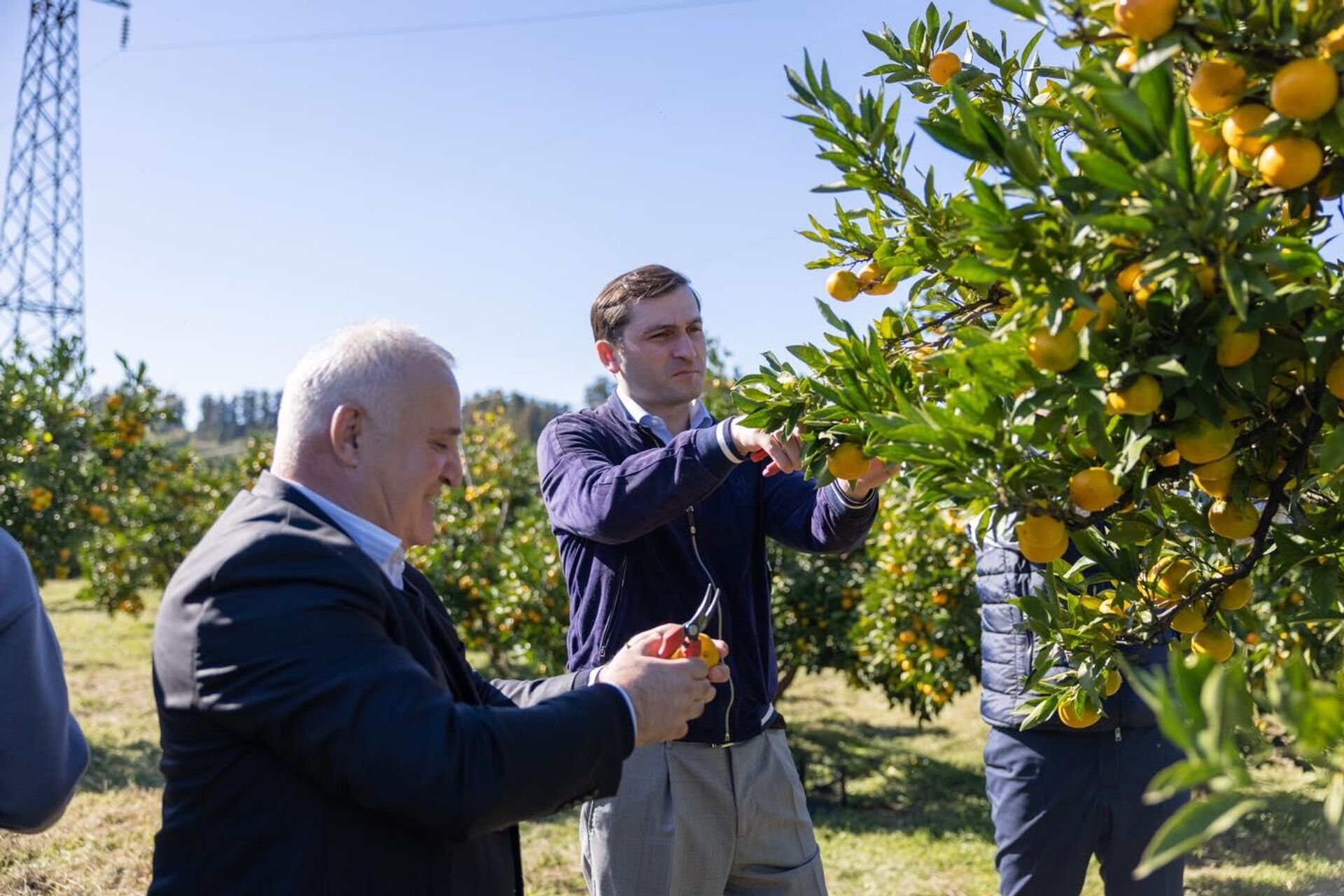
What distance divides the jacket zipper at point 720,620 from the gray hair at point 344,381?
0.95 metres

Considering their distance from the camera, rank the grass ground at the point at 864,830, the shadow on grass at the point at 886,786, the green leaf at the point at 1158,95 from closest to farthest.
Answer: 1. the green leaf at the point at 1158,95
2. the grass ground at the point at 864,830
3. the shadow on grass at the point at 886,786

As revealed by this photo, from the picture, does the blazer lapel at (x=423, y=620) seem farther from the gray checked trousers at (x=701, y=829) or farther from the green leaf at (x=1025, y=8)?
the green leaf at (x=1025, y=8)

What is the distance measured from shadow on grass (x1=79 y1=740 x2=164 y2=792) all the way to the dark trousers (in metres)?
4.93

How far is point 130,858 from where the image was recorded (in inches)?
178

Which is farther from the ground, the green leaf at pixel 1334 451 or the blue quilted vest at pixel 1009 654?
the green leaf at pixel 1334 451

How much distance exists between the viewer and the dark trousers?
2715mm

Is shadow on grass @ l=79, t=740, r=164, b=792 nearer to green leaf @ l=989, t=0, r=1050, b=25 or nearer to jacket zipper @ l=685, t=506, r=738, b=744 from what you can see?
jacket zipper @ l=685, t=506, r=738, b=744

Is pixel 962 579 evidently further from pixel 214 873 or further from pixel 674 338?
pixel 214 873

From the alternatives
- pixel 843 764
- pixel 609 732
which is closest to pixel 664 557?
pixel 609 732

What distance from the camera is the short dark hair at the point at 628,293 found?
2.70 meters

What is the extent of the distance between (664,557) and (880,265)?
3.79 feet

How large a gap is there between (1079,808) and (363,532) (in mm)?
2031

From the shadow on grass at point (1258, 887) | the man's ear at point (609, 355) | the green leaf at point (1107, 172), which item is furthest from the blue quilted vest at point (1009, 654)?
the shadow on grass at point (1258, 887)

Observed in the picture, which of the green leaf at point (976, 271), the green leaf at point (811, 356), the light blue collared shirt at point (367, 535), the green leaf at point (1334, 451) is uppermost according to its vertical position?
Answer: the green leaf at point (976, 271)
